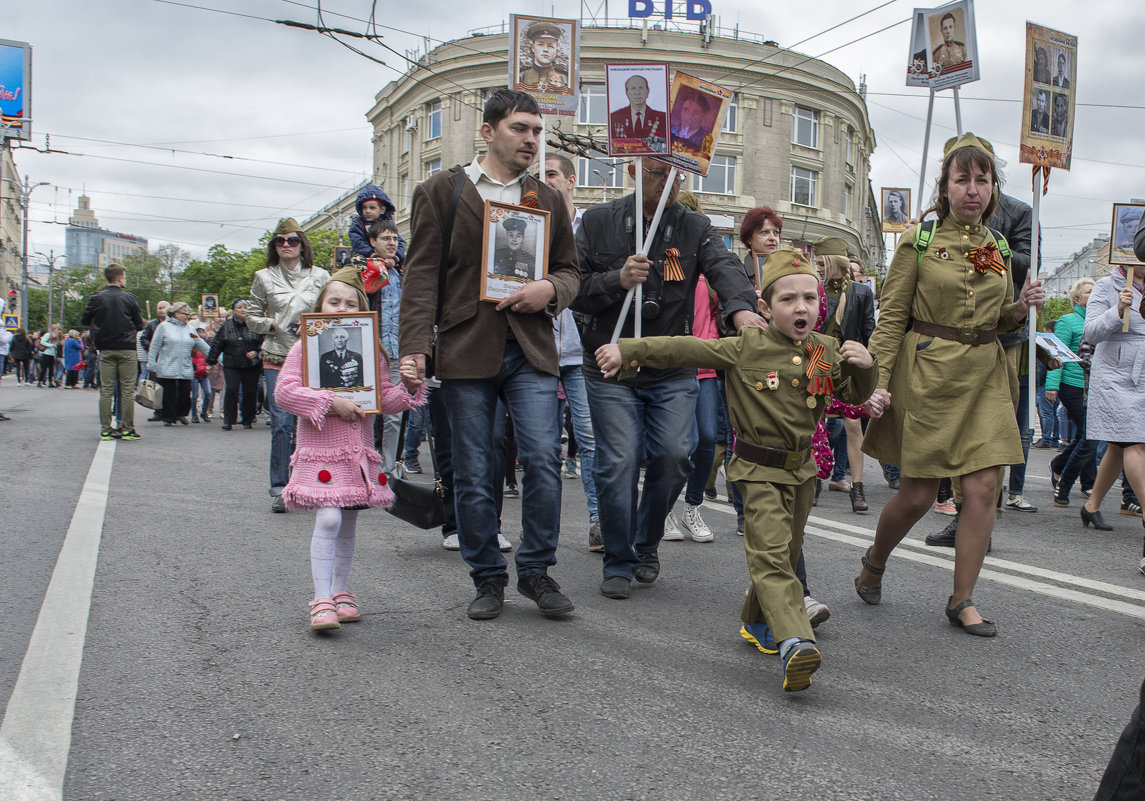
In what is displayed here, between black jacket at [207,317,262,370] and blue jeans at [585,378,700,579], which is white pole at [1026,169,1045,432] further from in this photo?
black jacket at [207,317,262,370]

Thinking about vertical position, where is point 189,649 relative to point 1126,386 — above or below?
below

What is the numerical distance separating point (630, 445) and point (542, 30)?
135 inches

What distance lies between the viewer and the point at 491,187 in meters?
4.44

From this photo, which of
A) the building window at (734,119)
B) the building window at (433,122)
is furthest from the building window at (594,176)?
the building window at (433,122)

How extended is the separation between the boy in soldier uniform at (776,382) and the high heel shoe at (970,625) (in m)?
0.88

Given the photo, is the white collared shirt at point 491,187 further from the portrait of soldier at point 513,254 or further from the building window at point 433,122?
the building window at point 433,122

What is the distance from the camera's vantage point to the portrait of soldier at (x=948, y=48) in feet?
25.5

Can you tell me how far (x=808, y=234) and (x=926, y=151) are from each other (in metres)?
42.7

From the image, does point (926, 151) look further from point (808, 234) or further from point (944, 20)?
point (808, 234)

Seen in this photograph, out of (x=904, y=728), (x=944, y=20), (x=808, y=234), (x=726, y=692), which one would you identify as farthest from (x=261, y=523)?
(x=808, y=234)

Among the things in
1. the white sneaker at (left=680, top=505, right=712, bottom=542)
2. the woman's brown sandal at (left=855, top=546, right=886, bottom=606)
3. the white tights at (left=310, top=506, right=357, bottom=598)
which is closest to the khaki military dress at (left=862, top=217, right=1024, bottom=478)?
the woman's brown sandal at (left=855, top=546, right=886, bottom=606)

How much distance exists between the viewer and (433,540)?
6.07 metres

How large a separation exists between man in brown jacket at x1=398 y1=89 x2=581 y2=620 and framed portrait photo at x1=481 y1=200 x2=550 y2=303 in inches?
2.3

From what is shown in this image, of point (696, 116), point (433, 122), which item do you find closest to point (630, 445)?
point (696, 116)
